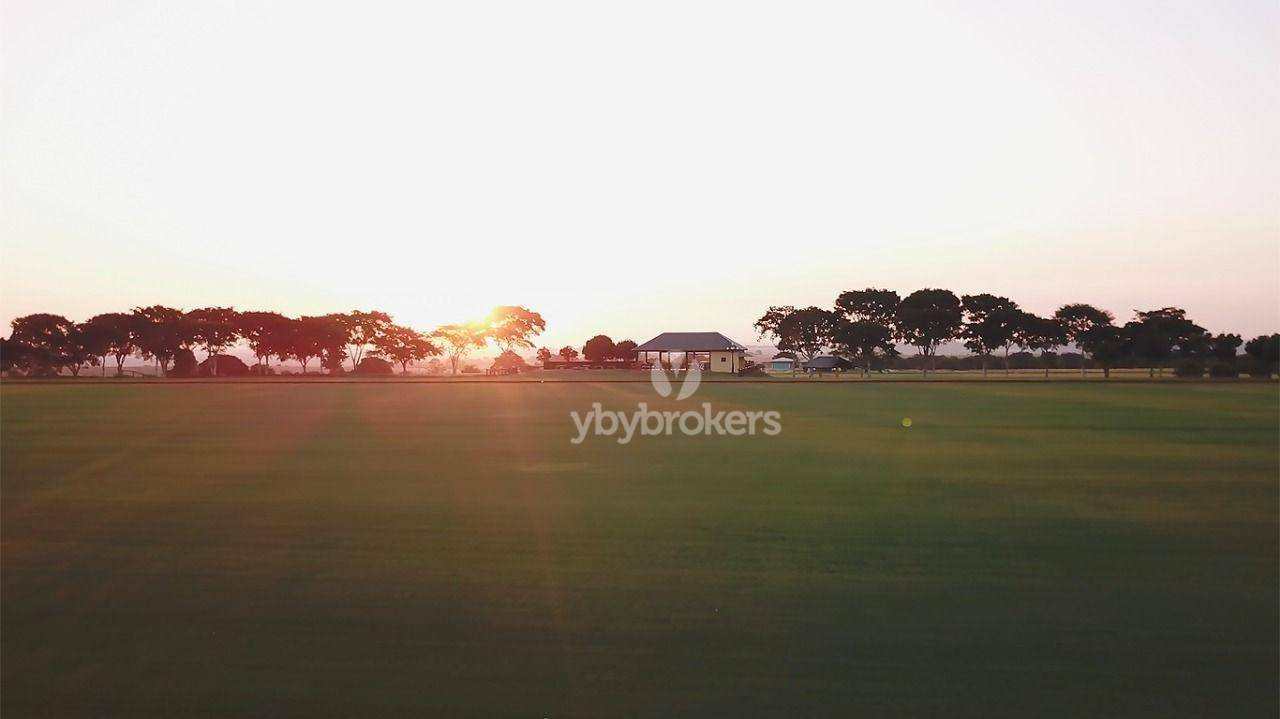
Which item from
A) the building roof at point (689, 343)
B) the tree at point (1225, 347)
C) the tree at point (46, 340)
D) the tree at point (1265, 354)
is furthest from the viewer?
the building roof at point (689, 343)

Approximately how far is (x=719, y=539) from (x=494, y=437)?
10.3 meters

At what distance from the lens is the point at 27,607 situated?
5.86 m

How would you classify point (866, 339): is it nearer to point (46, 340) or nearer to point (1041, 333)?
point (1041, 333)

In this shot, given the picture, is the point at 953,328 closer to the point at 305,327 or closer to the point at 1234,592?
the point at 305,327

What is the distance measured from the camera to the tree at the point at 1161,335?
2184 inches

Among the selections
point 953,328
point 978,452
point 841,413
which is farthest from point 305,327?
point 978,452

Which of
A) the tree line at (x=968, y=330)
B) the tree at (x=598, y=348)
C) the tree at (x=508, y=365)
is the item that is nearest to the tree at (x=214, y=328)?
the tree at (x=508, y=365)

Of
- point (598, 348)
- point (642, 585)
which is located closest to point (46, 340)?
point (598, 348)

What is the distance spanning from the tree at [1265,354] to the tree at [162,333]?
75.4 metres

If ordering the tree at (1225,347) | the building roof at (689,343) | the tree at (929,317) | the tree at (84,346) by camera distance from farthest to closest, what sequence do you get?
1. the building roof at (689,343)
2. the tree at (929,317)
3. the tree at (84,346)
4. the tree at (1225,347)

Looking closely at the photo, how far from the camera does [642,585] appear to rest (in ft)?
20.5

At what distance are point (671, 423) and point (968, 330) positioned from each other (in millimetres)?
61824

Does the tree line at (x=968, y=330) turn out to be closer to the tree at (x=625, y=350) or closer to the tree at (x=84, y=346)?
the tree at (x=625, y=350)

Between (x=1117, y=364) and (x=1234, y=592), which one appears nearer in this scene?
(x=1234, y=592)
